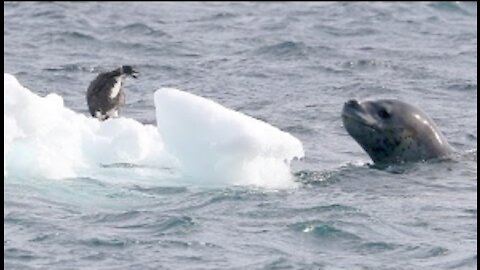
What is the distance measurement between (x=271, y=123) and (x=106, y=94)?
2305 millimetres

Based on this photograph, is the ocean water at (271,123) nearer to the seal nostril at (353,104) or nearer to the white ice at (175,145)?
the white ice at (175,145)

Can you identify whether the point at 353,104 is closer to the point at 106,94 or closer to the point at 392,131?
the point at 392,131


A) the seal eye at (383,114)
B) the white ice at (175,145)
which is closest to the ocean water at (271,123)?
the white ice at (175,145)

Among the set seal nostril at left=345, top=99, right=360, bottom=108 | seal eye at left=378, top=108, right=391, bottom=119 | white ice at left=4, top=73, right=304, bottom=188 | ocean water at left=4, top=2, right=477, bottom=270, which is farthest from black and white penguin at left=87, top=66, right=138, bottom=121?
seal eye at left=378, top=108, right=391, bottom=119

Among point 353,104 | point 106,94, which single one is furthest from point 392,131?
point 106,94

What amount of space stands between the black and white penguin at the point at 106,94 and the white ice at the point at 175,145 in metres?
1.85

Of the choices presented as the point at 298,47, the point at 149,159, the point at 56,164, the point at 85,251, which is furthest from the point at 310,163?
the point at 298,47

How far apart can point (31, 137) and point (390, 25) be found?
46.7ft

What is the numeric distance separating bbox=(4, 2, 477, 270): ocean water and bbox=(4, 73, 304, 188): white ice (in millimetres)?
199

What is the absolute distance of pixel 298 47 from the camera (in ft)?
85.1

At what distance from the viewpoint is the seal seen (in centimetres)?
1619

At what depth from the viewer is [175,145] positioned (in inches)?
610

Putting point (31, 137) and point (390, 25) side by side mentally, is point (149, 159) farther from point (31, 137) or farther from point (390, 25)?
point (390, 25)

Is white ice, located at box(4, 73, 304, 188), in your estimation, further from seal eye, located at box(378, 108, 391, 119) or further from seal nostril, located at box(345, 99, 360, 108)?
seal eye, located at box(378, 108, 391, 119)
